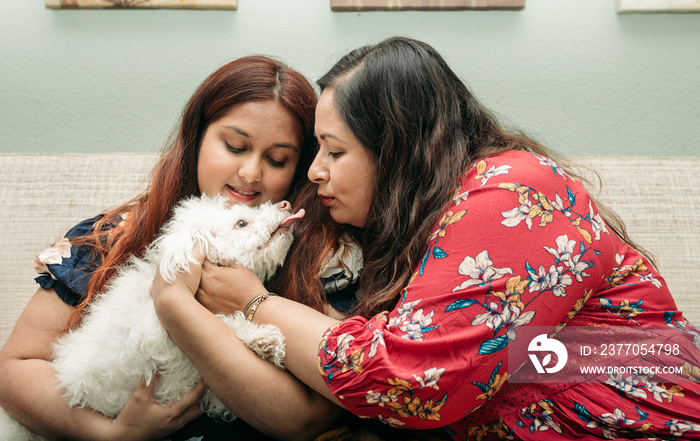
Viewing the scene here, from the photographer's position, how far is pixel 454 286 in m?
1.01

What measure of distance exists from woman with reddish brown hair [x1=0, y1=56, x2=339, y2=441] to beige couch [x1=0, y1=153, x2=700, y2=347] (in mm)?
373

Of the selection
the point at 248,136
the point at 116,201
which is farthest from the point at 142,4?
the point at 248,136

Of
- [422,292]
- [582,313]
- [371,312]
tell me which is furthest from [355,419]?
[582,313]

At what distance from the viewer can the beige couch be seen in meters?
1.85

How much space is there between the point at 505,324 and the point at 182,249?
31.3 inches

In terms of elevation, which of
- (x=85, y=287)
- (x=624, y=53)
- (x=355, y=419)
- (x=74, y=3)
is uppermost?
(x=624, y=53)

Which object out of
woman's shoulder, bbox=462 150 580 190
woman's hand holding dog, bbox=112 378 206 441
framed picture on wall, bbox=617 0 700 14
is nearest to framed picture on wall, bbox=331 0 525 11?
framed picture on wall, bbox=617 0 700 14

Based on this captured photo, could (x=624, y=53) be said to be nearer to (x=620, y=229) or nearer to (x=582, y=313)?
(x=620, y=229)

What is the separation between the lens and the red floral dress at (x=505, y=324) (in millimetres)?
993

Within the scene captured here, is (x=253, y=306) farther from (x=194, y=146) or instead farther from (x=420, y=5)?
(x=420, y=5)

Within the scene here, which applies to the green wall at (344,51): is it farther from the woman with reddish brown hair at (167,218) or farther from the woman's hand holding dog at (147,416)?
the woman's hand holding dog at (147,416)

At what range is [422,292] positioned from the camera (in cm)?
104

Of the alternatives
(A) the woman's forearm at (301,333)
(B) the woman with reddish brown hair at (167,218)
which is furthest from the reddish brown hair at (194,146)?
(A) the woman's forearm at (301,333)

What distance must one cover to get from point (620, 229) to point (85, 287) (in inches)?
61.7
